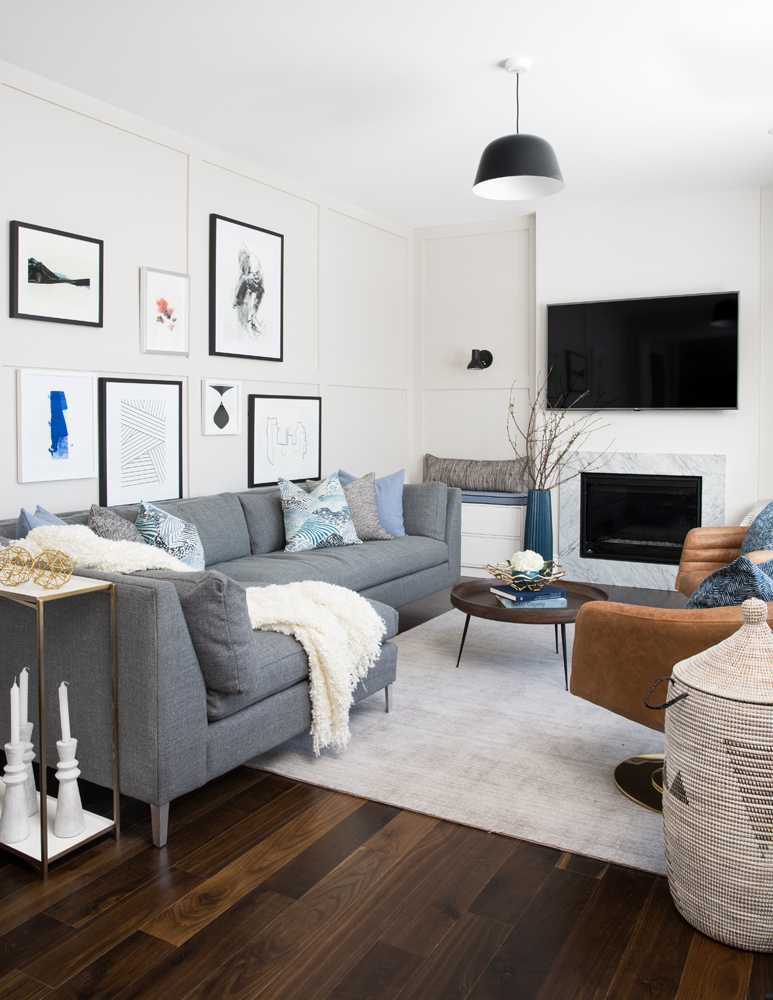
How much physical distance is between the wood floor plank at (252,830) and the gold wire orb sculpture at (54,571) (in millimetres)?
854

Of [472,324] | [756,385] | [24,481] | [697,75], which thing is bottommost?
[24,481]

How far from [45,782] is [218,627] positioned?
61 cm

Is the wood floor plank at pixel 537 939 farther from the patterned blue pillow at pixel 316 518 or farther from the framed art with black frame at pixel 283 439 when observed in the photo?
the framed art with black frame at pixel 283 439

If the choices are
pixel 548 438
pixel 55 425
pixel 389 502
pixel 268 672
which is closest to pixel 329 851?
pixel 268 672

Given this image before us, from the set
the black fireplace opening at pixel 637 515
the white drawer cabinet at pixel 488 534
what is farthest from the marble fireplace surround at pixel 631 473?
the white drawer cabinet at pixel 488 534

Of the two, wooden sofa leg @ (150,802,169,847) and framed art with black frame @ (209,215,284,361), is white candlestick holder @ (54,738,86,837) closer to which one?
wooden sofa leg @ (150,802,169,847)

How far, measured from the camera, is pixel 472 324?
6840mm

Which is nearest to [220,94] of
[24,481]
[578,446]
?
[24,481]

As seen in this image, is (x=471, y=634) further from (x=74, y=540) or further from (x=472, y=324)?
(x=472, y=324)

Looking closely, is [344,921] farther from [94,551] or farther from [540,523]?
[540,523]

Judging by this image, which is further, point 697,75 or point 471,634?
point 471,634

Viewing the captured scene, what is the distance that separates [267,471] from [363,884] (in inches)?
138

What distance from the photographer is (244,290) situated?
5102 mm

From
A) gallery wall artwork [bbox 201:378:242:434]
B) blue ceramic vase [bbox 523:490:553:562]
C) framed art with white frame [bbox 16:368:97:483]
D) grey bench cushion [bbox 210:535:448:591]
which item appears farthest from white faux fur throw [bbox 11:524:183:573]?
blue ceramic vase [bbox 523:490:553:562]
